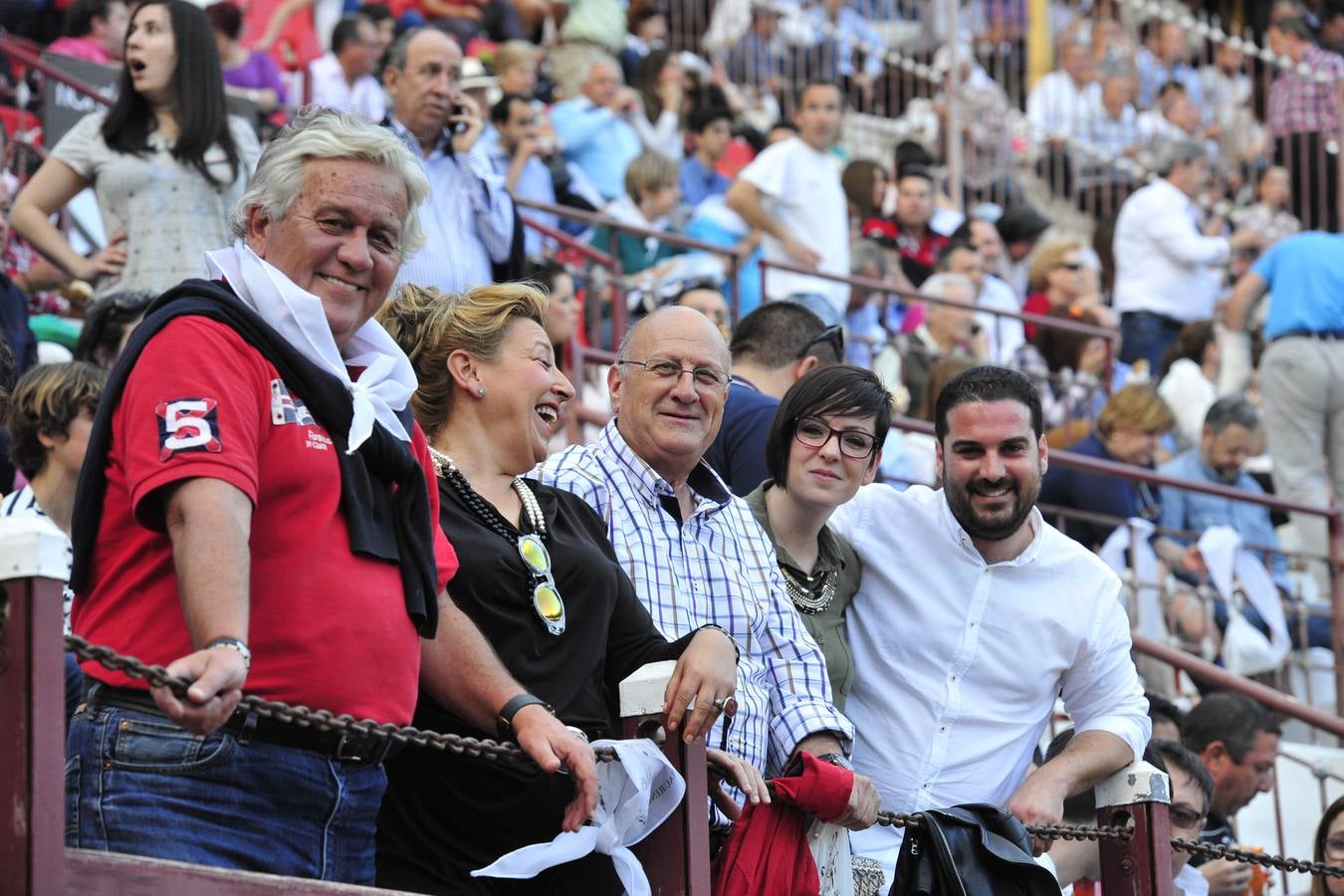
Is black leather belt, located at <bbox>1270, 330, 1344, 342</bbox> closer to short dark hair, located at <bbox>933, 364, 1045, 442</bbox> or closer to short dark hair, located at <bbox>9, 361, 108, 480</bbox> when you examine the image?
short dark hair, located at <bbox>933, 364, 1045, 442</bbox>

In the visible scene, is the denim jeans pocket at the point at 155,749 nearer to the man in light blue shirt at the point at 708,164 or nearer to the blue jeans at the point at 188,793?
the blue jeans at the point at 188,793

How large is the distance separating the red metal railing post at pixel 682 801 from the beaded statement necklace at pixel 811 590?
122 centimetres

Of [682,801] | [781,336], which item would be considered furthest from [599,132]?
[682,801]

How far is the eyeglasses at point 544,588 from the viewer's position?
14.7 feet

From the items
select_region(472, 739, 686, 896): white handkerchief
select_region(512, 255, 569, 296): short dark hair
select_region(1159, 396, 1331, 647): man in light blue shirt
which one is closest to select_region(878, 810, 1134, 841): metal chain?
select_region(472, 739, 686, 896): white handkerchief

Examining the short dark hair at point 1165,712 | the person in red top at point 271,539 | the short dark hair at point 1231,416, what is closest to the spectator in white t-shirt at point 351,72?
the short dark hair at point 1231,416

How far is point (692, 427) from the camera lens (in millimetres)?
5242

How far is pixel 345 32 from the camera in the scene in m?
13.8

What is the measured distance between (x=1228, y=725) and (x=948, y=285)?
18.5 feet

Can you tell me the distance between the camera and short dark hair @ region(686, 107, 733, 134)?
1553 cm

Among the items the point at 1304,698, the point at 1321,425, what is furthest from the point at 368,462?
the point at 1321,425

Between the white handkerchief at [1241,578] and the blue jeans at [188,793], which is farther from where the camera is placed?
the white handkerchief at [1241,578]

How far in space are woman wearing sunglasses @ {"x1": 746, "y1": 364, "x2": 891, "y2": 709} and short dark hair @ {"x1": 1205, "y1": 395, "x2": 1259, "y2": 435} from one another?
616 centimetres

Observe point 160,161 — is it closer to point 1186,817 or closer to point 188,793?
point 1186,817
